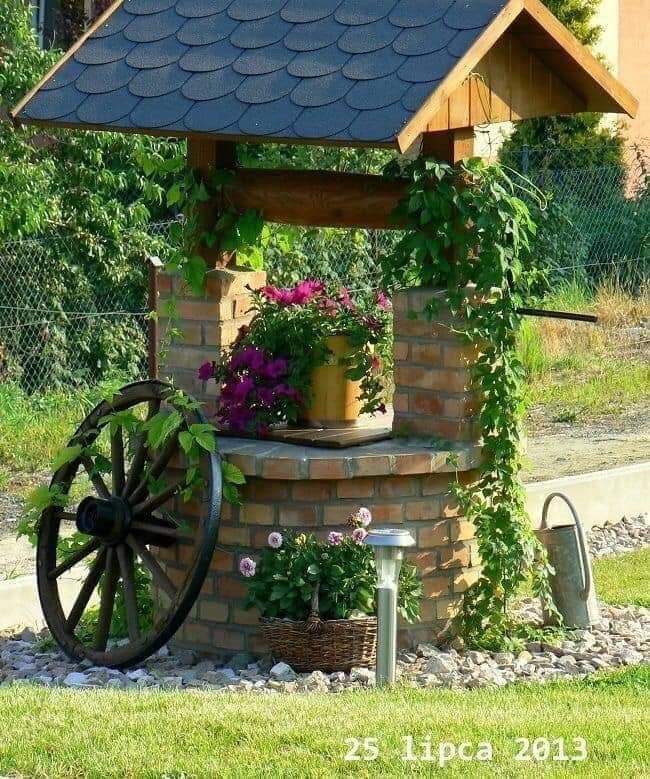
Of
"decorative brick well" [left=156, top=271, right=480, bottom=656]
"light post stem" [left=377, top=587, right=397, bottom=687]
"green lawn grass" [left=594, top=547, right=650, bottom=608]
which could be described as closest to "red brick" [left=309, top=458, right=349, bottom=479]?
"decorative brick well" [left=156, top=271, right=480, bottom=656]

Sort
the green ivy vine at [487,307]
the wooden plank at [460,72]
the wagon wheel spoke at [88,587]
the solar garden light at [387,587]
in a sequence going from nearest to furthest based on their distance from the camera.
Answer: the solar garden light at [387,587]
the wooden plank at [460,72]
the green ivy vine at [487,307]
the wagon wheel spoke at [88,587]

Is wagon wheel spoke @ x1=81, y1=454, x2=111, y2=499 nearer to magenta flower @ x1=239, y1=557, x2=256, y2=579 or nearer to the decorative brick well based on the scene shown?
the decorative brick well

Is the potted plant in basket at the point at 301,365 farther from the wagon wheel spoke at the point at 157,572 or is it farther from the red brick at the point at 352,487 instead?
the wagon wheel spoke at the point at 157,572

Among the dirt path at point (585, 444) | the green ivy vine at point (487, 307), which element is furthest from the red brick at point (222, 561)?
the dirt path at point (585, 444)

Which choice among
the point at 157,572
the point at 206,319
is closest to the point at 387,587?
the point at 157,572

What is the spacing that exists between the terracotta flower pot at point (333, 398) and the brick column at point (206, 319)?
1.48 feet

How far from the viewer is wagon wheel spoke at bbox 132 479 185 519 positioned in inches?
250

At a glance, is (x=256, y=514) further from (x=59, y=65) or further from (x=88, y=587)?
(x=59, y=65)

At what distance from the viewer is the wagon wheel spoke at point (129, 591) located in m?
6.41

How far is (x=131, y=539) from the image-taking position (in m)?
6.46

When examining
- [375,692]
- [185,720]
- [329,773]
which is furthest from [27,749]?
[375,692]

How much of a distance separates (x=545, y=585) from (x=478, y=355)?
1.01m

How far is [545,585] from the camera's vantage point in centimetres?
650

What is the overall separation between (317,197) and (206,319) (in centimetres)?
76
